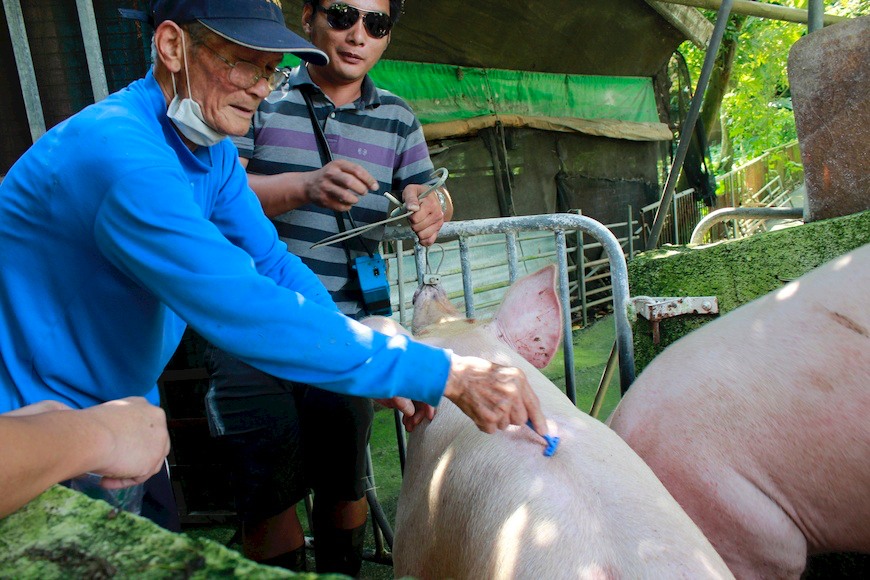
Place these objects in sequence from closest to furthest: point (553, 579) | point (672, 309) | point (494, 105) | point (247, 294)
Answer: point (553, 579)
point (247, 294)
point (672, 309)
point (494, 105)

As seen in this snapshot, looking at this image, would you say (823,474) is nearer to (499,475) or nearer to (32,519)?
(499,475)

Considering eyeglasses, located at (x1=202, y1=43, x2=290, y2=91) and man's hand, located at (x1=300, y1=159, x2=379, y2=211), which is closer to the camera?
eyeglasses, located at (x1=202, y1=43, x2=290, y2=91)

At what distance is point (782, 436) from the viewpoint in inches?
89.3

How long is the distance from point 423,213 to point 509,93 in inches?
280

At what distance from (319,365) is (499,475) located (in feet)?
1.83

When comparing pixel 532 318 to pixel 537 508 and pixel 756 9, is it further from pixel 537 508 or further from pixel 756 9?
pixel 756 9

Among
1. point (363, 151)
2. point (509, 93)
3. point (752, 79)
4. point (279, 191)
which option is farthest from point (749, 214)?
point (752, 79)

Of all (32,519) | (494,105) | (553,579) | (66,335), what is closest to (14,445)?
(32,519)

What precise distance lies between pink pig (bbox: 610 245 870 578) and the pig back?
57 centimetres

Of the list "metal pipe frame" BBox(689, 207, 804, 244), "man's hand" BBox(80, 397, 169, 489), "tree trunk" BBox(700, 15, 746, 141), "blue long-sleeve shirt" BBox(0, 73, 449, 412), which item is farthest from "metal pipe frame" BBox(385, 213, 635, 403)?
"tree trunk" BBox(700, 15, 746, 141)

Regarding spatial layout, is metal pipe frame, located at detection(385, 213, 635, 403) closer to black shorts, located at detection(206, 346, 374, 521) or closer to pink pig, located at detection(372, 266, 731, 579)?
pink pig, located at detection(372, 266, 731, 579)

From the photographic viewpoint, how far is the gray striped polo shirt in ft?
9.50

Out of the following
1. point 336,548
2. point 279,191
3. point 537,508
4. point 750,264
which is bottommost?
point 336,548

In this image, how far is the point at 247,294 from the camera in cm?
151
